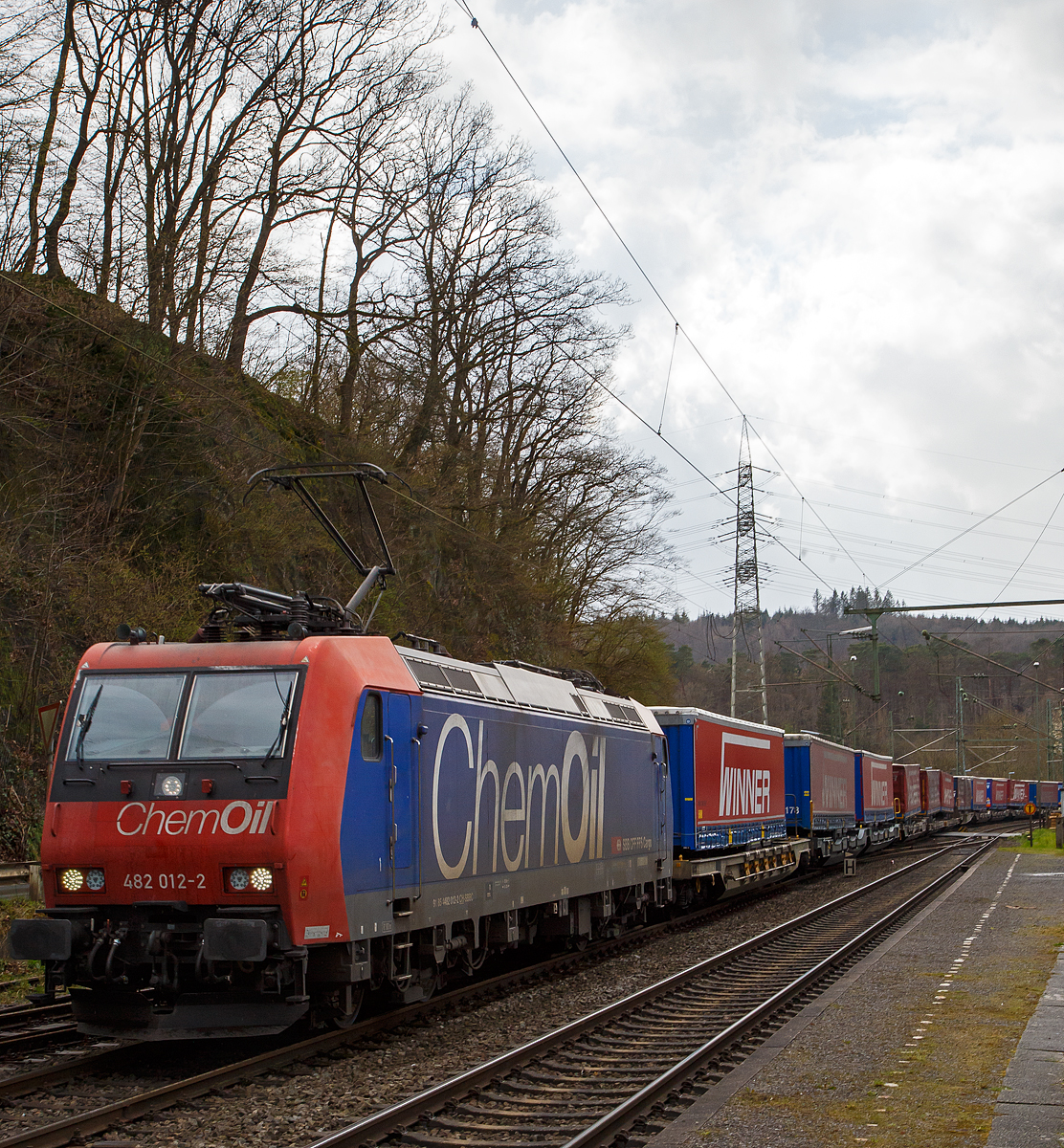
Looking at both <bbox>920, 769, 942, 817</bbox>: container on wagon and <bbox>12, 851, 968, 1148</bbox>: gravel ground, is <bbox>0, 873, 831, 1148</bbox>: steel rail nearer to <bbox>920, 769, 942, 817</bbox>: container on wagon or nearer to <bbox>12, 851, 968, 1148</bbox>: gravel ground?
<bbox>12, 851, 968, 1148</bbox>: gravel ground

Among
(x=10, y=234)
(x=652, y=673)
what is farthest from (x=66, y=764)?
(x=652, y=673)

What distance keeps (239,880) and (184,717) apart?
53.7 inches

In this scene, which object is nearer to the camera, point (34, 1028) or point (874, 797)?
point (34, 1028)

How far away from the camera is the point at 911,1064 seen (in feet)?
29.4

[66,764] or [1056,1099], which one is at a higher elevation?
[66,764]

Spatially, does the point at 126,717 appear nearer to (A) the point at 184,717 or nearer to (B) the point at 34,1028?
(A) the point at 184,717

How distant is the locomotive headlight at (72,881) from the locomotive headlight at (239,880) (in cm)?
121

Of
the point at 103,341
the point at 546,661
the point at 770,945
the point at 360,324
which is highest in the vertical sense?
the point at 360,324

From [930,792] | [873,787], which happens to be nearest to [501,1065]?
[873,787]

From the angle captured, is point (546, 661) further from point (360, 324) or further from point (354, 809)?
point (354, 809)

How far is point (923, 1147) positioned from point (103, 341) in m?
20.2

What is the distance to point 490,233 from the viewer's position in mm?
34812

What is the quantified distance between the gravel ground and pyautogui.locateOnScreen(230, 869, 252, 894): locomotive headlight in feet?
4.28

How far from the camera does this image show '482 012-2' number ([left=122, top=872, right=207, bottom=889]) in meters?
8.95
